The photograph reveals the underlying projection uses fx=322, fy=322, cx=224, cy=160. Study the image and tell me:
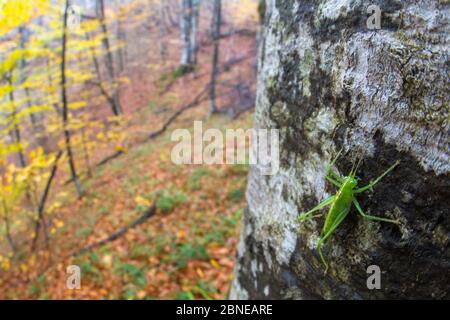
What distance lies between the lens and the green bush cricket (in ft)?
3.35

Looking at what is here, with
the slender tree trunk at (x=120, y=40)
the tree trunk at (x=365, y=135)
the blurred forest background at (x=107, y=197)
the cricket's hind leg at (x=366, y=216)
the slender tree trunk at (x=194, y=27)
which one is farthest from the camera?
the slender tree trunk at (x=194, y=27)

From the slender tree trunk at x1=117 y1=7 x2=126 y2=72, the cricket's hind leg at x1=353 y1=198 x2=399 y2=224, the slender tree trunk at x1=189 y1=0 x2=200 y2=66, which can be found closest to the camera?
the cricket's hind leg at x1=353 y1=198 x2=399 y2=224

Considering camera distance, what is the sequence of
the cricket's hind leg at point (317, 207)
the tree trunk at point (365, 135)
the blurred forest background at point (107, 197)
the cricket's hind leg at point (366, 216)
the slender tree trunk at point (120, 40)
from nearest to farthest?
the tree trunk at point (365, 135)
the cricket's hind leg at point (366, 216)
the cricket's hind leg at point (317, 207)
the blurred forest background at point (107, 197)
the slender tree trunk at point (120, 40)

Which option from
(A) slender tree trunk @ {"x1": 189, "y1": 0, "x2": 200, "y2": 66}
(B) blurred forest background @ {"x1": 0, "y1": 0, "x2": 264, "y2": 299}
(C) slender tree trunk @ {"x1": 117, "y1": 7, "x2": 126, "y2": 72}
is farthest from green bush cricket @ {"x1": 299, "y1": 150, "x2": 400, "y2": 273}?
(A) slender tree trunk @ {"x1": 189, "y1": 0, "x2": 200, "y2": 66}

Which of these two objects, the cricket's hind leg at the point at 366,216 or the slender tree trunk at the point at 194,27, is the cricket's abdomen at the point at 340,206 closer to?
the cricket's hind leg at the point at 366,216

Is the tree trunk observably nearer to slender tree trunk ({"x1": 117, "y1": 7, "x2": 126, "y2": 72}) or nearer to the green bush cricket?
the green bush cricket

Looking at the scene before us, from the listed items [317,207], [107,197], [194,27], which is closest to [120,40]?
[194,27]

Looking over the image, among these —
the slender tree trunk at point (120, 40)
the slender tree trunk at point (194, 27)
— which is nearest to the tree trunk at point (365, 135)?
the slender tree trunk at point (120, 40)

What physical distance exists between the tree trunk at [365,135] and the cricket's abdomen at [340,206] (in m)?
0.05

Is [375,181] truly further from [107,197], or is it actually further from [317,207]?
[107,197]

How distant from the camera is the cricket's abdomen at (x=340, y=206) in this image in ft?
3.37
